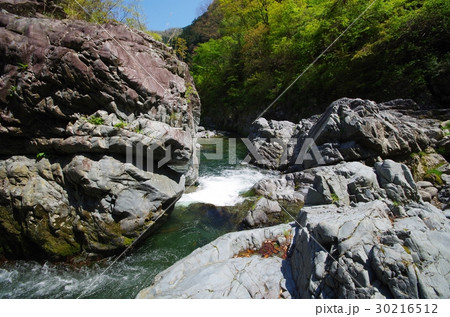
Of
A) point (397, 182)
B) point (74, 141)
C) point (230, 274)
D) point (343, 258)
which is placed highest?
point (74, 141)

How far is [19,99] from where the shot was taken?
6102mm

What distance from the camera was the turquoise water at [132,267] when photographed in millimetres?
5086

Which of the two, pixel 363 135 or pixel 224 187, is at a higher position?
pixel 363 135

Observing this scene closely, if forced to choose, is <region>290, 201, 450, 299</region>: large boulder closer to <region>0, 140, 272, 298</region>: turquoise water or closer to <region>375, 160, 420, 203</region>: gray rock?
<region>375, 160, 420, 203</region>: gray rock

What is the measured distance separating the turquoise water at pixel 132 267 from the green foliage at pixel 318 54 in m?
14.4

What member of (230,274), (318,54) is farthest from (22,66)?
(318,54)

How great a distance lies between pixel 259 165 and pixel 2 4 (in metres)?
12.7

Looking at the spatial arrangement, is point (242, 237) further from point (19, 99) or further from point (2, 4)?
point (2, 4)

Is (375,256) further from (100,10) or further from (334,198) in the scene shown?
(100,10)

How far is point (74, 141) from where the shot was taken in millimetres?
6145

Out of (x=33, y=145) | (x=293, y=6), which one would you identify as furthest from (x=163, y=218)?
(x=293, y=6)

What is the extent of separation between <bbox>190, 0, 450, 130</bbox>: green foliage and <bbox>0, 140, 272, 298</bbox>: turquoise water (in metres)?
14.4
